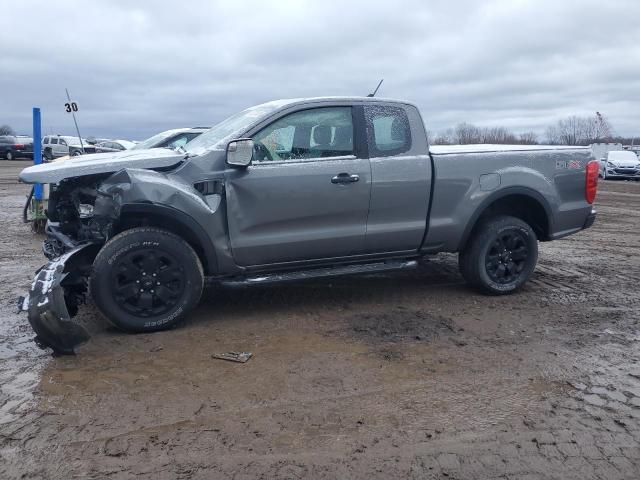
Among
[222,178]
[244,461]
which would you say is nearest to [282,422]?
[244,461]

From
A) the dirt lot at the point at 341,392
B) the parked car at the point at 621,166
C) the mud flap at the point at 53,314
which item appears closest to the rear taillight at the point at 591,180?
→ the dirt lot at the point at 341,392

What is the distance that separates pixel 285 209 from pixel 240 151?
0.64 metres

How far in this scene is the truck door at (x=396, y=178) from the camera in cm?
532

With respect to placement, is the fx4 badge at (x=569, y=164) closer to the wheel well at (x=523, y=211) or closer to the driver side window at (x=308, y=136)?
the wheel well at (x=523, y=211)

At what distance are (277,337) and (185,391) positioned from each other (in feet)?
3.74

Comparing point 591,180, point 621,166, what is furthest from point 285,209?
point 621,166

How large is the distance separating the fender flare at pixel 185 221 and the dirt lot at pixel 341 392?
0.58 meters

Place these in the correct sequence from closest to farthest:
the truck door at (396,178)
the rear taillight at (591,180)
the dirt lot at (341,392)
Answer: the dirt lot at (341,392) → the truck door at (396,178) → the rear taillight at (591,180)

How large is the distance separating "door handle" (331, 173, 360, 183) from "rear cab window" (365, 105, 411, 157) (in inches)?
11.9

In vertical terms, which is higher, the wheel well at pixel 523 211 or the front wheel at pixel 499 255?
the wheel well at pixel 523 211

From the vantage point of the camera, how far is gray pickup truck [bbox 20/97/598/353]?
4617 mm

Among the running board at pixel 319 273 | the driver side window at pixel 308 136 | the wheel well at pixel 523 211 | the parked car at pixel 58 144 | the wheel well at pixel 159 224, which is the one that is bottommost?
the running board at pixel 319 273

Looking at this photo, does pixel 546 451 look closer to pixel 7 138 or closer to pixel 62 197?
pixel 62 197

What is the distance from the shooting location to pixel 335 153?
5234 millimetres
